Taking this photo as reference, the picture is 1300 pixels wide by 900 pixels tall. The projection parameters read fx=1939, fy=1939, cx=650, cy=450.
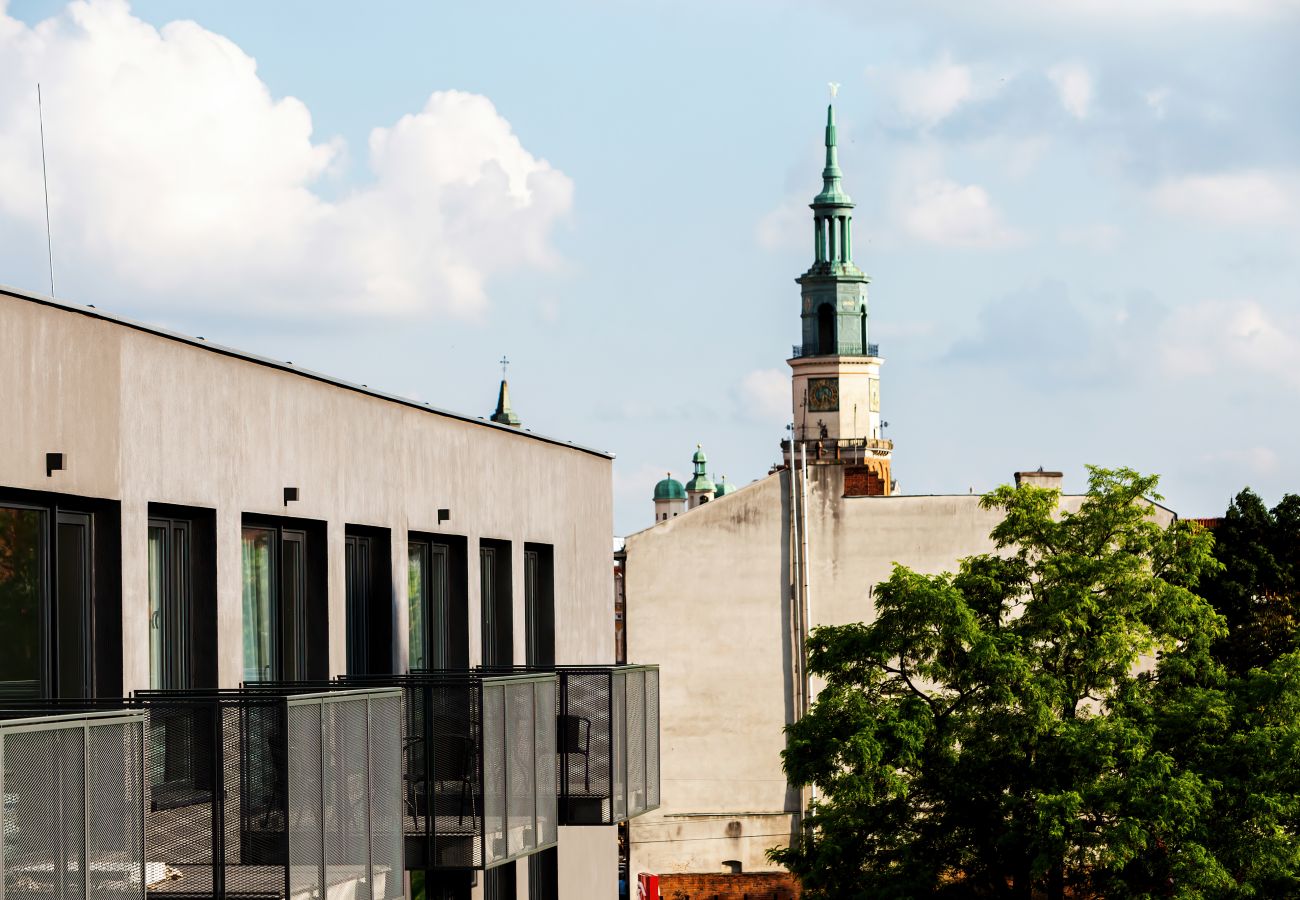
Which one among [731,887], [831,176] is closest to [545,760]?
[731,887]

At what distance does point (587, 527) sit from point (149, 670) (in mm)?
13242

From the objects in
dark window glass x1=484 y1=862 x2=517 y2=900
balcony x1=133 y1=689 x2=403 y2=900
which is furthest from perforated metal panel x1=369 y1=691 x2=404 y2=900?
dark window glass x1=484 y1=862 x2=517 y2=900

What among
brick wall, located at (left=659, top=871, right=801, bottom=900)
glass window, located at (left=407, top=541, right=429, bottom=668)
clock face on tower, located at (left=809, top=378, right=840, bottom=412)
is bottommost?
brick wall, located at (left=659, top=871, right=801, bottom=900)

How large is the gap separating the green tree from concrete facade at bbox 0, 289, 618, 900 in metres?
32.1

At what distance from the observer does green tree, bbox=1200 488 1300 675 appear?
5178 cm

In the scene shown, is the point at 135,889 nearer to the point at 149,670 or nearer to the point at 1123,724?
the point at 149,670

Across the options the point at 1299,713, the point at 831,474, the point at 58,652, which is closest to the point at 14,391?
the point at 58,652

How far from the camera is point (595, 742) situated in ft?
63.1

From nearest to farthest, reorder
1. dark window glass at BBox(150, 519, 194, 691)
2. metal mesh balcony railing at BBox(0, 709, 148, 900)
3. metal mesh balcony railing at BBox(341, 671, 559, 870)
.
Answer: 1. metal mesh balcony railing at BBox(0, 709, 148, 900)
2. dark window glass at BBox(150, 519, 194, 691)
3. metal mesh balcony railing at BBox(341, 671, 559, 870)

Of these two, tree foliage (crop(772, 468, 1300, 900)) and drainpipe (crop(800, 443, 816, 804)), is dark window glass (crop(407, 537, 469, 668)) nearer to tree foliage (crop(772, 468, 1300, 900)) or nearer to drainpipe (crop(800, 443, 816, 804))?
tree foliage (crop(772, 468, 1300, 900))

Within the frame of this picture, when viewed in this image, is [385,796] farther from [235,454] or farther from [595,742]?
[595,742]

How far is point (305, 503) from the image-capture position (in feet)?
53.6

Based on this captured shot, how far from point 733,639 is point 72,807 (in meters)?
39.7

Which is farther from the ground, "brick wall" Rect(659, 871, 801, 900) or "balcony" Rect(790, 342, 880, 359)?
"balcony" Rect(790, 342, 880, 359)
